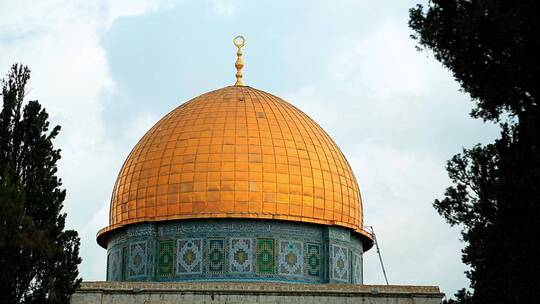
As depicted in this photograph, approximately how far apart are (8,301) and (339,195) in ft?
43.0

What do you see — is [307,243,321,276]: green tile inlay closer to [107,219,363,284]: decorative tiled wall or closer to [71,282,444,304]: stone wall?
[107,219,363,284]: decorative tiled wall

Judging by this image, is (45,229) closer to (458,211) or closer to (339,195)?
(458,211)

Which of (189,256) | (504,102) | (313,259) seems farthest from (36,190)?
(313,259)

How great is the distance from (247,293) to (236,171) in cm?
356

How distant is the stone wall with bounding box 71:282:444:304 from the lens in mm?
24359

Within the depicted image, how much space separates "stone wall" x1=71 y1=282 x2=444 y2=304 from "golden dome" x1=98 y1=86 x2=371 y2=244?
2251mm

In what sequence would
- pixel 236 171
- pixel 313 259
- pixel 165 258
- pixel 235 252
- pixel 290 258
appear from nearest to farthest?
pixel 235 252 < pixel 290 258 < pixel 165 258 < pixel 313 259 < pixel 236 171

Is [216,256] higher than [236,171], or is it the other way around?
[236,171]

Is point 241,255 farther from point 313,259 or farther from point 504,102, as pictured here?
point 504,102

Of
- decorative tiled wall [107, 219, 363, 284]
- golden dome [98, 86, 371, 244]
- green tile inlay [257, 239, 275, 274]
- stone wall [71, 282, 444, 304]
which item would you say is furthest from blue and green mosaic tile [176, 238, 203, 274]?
green tile inlay [257, 239, 275, 274]

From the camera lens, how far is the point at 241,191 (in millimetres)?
26547

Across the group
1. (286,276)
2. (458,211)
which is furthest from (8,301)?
(286,276)

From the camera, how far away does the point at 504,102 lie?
13531 mm

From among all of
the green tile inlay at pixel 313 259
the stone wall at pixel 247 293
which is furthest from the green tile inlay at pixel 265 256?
the stone wall at pixel 247 293
